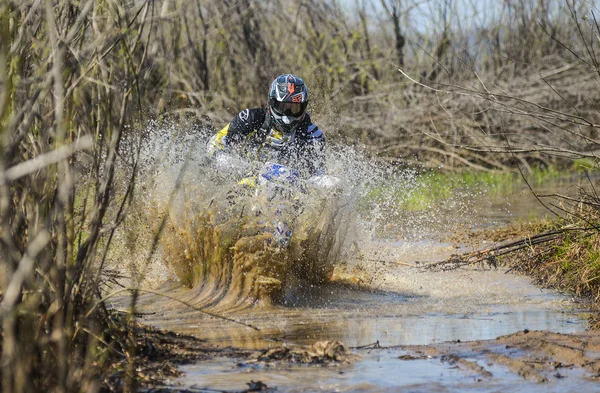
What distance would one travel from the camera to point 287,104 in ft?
29.7

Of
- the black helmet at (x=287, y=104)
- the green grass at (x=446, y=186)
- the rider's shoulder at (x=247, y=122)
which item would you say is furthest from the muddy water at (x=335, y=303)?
the green grass at (x=446, y=186)

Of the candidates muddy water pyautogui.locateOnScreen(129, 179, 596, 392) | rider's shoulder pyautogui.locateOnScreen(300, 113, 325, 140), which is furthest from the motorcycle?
rider's shoulder pyautogui.locateOnScreen(300, 113, 325, 140)

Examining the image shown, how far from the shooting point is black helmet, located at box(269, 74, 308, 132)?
903 cm

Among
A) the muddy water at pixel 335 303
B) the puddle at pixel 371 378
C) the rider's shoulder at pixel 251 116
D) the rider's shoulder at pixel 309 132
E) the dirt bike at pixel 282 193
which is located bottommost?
the puddle at pixel 371 378

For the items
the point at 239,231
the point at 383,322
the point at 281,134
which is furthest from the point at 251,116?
the point at 383,322

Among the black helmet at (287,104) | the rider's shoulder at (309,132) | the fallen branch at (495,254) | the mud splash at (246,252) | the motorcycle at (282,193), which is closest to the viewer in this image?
the mud splash at (246,252)

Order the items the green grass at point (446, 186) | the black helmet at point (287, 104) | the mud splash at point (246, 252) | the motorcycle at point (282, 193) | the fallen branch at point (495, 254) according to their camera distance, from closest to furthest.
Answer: the mud splash at point (246, 252)
the motorcycle at point (282, 193)
the fallen branch at point (495, 254)
the black helmet at point (287, 104)
the green grass at point (446, 186)

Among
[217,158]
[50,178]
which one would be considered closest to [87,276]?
A: [50,178]

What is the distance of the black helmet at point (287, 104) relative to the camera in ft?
29.6

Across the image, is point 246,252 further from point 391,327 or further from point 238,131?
point 391,327

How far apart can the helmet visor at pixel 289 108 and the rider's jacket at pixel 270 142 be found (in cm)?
15

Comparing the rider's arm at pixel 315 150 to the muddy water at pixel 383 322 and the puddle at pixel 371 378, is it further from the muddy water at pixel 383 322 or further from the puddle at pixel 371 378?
the puddle at pixel 371 378

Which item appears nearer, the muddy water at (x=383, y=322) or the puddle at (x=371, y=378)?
the puddle at (x=371, y=378)

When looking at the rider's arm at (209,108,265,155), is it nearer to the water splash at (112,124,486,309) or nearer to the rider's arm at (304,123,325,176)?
the water splash at (112,124,486,309)
